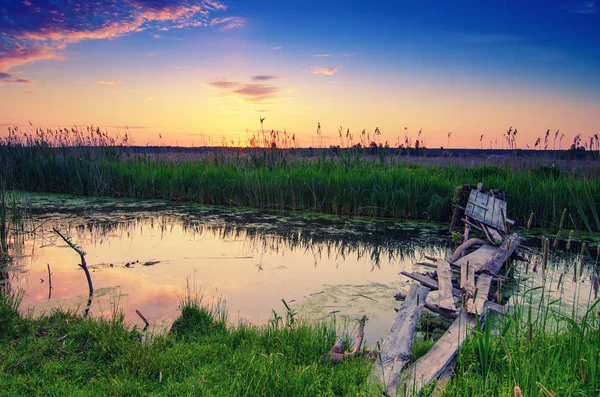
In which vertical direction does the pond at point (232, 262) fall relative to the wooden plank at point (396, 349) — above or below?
below

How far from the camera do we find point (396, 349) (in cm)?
274

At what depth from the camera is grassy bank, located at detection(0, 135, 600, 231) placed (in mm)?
8430

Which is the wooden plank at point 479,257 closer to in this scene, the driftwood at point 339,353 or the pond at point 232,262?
the pond at point 232,262

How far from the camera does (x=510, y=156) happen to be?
11.9 m

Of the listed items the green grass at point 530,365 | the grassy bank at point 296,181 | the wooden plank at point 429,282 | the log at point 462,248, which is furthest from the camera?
→ the grassy bank at point 296,181

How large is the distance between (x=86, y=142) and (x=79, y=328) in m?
12.6

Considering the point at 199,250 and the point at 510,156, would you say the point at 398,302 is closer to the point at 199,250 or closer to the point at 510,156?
the point at 199,250

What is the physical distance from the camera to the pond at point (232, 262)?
13.7 feet

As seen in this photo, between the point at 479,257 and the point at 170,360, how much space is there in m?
3.99

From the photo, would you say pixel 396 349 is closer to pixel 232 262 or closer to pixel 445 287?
pixel 445 287

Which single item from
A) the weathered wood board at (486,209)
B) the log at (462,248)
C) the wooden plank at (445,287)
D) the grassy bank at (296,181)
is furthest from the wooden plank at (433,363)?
the grassy bank at (296,181)

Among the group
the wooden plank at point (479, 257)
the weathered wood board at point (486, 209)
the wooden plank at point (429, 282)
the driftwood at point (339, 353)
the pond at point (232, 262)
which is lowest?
the pond at point (232, 262)

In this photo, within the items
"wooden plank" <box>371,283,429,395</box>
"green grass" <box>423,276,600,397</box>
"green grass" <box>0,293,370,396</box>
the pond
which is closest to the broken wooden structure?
"wooden plank" <box>371,283,429,395</box>

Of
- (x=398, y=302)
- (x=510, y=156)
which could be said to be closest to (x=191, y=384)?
(x=398, y=302)
